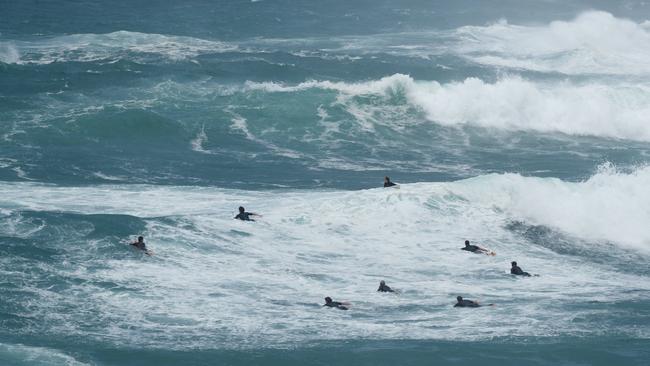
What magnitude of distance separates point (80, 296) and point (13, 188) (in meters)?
12.5

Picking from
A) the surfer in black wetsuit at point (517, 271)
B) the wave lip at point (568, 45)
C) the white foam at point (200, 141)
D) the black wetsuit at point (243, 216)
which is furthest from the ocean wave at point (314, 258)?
the wave lip at point (568, 45)

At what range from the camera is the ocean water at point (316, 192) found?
29172mm

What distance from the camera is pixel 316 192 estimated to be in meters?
43.4

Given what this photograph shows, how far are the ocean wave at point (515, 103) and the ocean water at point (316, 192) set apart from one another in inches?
7.2

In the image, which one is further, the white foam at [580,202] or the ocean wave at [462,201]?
the white foam at [580,202]

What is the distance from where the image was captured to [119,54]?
6862 cm

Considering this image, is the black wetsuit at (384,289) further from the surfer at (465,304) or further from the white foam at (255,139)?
the white foam at (255,139)

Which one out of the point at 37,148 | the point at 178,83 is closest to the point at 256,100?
the point at 178,83

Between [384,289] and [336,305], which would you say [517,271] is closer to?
[384,289]

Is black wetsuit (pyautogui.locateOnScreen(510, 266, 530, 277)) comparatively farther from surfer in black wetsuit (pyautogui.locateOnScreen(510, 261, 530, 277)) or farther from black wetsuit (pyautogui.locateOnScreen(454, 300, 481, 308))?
black wetsuit (pyautogui.locateOnScreen(454, 300, 481, 308))

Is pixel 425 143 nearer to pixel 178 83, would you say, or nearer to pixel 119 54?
pixel 178 83

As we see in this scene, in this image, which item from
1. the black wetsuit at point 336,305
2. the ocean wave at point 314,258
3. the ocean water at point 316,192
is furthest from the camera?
the black wetsuit at point 336,305

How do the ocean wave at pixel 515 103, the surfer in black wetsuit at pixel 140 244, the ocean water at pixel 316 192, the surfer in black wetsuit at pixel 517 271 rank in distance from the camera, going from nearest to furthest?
the ocean water at pixel 316 192 < the surfer in black wetsuit at pixel 517 271 < the surfer in black wetsuit at pixel 140 244 < the ocean wave at pixel 515 103

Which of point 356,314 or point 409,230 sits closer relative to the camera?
point 356,314
